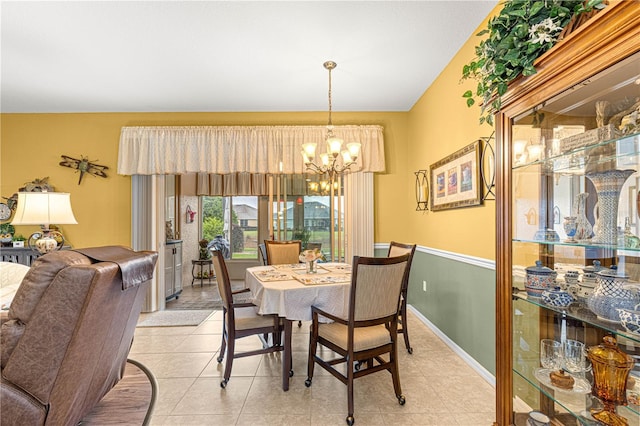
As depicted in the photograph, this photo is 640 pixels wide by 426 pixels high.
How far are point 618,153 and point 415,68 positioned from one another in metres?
2.37

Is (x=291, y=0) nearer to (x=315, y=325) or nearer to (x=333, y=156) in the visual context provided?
(x=333, y=156)

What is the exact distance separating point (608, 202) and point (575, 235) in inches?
7.1

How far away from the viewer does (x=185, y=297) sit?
5.29m

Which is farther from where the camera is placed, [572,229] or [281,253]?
[281,253]

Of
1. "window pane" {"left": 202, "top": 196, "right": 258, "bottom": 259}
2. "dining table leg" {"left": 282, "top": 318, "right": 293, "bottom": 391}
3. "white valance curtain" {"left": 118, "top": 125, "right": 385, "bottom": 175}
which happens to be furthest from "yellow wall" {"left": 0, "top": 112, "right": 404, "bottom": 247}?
"dining table leg" {"left": 282, "top": 318, "right": 293, "bottom": 391}

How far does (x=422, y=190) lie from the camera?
12.9ft

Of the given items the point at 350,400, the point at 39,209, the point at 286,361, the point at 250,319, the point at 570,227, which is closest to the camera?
the point at 570,227

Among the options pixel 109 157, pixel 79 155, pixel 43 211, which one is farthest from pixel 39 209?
pixel 79 155

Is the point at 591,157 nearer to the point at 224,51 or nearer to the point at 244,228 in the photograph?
the point at 224,51

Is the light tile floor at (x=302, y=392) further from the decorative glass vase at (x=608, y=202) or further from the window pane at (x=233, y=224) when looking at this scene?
the window pane at (x=233, y=224)

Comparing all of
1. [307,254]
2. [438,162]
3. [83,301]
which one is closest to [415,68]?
[438,162]

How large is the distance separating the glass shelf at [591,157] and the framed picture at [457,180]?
1131mm

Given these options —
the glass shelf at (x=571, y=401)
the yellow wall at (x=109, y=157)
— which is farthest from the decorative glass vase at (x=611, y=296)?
the yellow wall at (x=109, y=157)

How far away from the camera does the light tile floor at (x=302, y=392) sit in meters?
2.00
